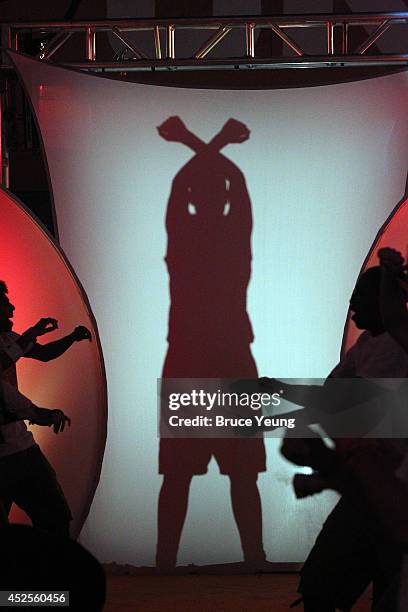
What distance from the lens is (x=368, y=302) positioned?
10.2 feet

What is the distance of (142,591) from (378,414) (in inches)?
42.2

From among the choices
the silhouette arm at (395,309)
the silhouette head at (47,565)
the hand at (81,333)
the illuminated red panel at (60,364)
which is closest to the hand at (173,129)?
the illuminated red panel at (60,364)

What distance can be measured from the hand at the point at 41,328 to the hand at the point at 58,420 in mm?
285

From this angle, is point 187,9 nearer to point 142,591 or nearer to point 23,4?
point 23,4

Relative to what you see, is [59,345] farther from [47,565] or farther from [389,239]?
[389,239]

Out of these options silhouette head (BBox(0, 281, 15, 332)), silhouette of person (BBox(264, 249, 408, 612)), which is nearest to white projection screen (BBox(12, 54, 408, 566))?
silhouette of person (BBox(264, 249, 408, 612))

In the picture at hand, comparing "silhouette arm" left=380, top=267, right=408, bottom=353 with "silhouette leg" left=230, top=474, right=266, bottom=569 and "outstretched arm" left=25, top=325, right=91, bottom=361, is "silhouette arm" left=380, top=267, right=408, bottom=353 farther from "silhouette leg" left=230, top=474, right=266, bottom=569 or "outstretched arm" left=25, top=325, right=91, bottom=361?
"outstretched arm" left=25, top=325, right=91, bottom=361

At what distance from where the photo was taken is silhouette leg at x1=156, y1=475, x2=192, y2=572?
3.26m

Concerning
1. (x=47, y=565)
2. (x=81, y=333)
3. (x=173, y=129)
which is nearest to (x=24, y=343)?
(x=81, y=333)

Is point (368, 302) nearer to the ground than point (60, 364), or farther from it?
farther from it

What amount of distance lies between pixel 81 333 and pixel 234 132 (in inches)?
36.8

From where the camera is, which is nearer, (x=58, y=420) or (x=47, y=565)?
(x=47, y=565)

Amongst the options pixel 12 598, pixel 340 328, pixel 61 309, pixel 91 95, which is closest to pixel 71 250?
pixel 61 309

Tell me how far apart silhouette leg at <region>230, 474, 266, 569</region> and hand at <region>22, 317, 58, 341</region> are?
87cm
